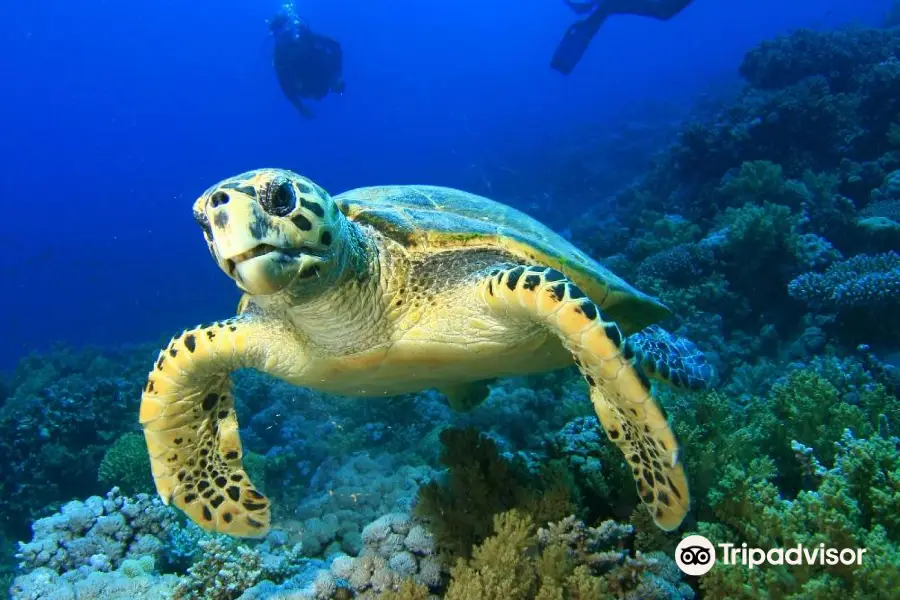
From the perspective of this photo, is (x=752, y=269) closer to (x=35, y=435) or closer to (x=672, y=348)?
(x=672, y=348)

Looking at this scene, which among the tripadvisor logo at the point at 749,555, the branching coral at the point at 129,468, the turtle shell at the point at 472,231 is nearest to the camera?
the tripadvisor logo at the point at 749,555

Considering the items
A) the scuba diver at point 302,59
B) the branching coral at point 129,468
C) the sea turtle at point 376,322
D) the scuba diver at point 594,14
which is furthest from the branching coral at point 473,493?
the scuba diver at point 302,59

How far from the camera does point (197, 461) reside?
3121 millimetres

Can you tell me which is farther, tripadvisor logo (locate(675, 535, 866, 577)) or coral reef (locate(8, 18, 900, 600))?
coral reef (locate(8, 18, 900, 600))

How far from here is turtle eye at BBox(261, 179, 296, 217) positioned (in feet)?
6.48

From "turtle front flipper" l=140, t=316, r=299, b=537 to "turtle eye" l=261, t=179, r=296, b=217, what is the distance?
1051mm

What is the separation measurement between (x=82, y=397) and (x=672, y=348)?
9675 millimetres

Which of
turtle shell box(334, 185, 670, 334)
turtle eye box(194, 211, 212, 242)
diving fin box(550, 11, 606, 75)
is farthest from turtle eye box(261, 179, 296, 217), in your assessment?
diving fin box(550, 11, 606, 75)

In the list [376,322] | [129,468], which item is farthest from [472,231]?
[129,468]

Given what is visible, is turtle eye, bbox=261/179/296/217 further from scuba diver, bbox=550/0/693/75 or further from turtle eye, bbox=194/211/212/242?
scuba diver, bbox=550/0/693/75

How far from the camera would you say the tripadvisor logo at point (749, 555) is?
1936mm

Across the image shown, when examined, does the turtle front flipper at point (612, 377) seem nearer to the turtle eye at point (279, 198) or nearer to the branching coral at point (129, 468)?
the turtle eye at point (279, 198)

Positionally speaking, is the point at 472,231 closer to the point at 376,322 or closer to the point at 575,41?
the point at 376,322

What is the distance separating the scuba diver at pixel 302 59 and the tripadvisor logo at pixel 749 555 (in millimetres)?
22516
